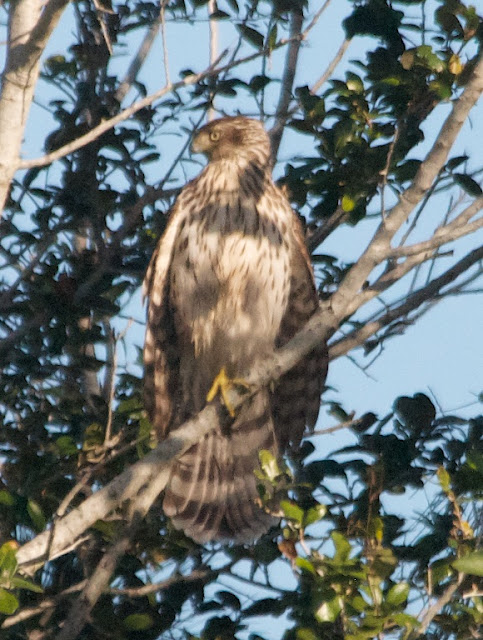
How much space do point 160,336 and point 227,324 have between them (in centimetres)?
31

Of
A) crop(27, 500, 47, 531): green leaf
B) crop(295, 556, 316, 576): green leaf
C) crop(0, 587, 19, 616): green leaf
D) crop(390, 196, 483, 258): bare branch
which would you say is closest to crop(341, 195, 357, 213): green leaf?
crop(390, 196, 483, 258): bare branch

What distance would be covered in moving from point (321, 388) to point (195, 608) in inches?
42.1

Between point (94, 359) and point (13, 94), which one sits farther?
point (94, 359)

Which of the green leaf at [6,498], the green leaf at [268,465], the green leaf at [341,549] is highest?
the green leaf at [268,465]

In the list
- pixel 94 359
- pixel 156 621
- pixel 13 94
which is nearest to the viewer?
pixel 13 94

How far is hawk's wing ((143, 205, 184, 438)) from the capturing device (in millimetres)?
4215

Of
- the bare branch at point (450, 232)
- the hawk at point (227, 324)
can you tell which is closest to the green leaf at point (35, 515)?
the hawk at point (227, 324)

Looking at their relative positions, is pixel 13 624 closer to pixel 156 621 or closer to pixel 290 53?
pixel 156 621

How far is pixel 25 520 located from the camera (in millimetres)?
3291

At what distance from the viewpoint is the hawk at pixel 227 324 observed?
4367mm

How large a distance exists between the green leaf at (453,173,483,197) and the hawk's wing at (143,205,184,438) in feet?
3.79

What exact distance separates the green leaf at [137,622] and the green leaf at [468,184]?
1.75 m

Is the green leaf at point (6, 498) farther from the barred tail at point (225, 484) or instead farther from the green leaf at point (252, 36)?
the green leaf at point (252, 36)

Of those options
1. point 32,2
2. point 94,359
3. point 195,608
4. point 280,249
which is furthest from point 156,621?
point 32,2
